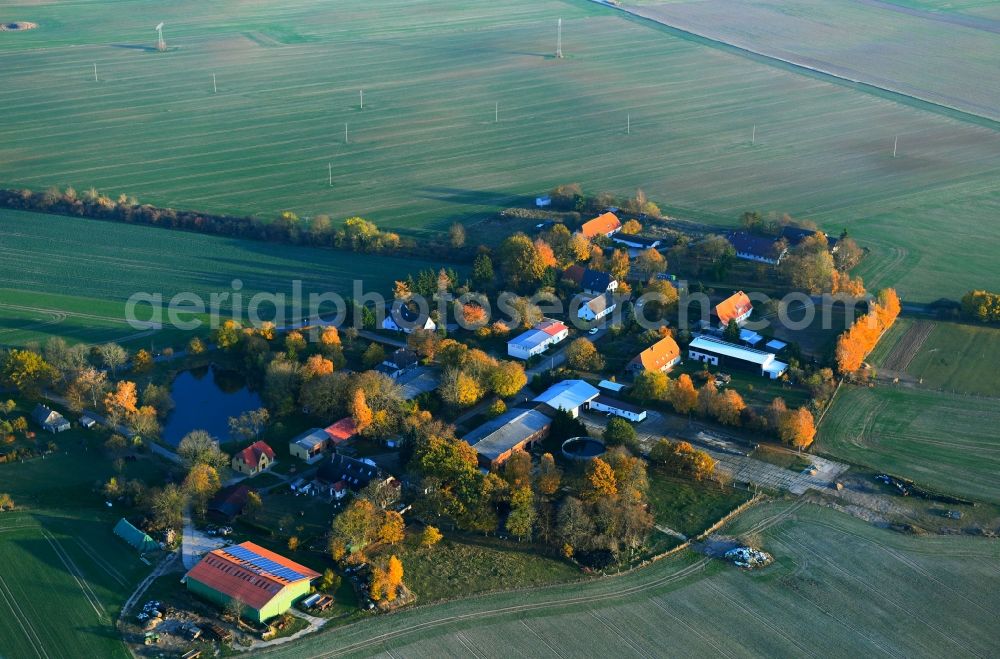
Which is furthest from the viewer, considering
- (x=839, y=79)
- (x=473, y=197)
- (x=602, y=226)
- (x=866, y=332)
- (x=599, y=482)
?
(x=839, y=79)

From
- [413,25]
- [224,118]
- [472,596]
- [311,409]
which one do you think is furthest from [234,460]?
[413,25]

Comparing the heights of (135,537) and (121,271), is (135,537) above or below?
below

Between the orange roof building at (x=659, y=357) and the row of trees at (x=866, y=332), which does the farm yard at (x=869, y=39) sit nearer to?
the row of trees at (x=866, y=332)

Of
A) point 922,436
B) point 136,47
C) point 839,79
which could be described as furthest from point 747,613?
point 136,47

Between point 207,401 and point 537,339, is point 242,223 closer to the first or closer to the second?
point 207,401

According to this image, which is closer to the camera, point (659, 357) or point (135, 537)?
point (135, 537)

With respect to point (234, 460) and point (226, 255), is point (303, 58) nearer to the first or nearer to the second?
point (226, 255)
